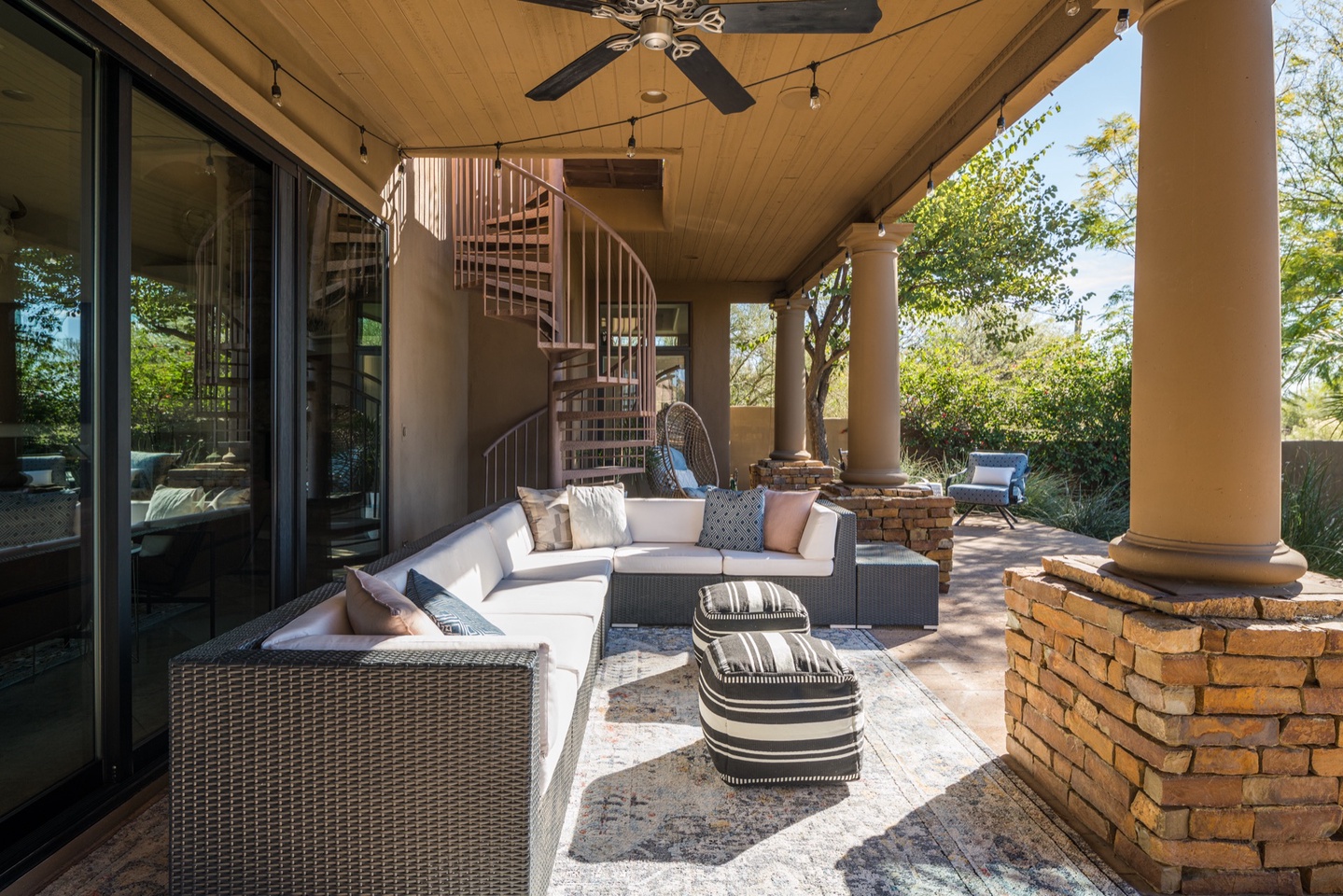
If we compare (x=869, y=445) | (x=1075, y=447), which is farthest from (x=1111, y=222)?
(x=869, y=445)

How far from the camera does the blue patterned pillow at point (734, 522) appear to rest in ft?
14.8

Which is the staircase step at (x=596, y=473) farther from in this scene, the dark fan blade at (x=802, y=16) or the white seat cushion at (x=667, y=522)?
the dark fan blade at (x=802, y=16)

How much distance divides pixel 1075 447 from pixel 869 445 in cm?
→ 608

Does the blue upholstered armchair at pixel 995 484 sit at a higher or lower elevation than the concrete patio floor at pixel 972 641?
higher

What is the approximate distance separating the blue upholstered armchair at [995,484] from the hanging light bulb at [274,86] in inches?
278

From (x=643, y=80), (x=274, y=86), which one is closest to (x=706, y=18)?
(x=643, y=80)

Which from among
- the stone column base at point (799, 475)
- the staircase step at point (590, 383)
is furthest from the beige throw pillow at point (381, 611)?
the stone column base at point (799, 475)

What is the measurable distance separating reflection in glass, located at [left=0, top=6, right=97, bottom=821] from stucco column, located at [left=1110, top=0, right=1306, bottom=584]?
299 centimetres

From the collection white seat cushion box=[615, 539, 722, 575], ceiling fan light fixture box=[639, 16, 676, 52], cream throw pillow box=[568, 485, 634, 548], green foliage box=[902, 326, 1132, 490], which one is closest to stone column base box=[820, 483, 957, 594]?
white seat cushion box=[615, 539, 722, 575]

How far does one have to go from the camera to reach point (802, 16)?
2.52 meters

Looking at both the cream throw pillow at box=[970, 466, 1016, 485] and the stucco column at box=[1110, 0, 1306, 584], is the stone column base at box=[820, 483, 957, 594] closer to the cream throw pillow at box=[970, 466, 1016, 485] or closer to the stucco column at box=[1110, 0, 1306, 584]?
the stucco column at box=[1110, 0, 1306, 584]

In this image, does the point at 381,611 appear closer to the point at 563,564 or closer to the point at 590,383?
the point at 563,564

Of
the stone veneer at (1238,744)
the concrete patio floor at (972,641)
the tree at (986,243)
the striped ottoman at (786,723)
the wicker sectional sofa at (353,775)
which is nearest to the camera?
the wicker sectional sofa at (353,775)

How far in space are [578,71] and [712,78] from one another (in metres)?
0.51
